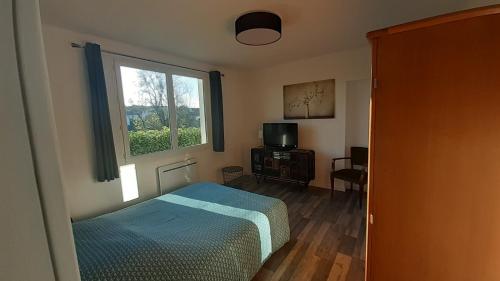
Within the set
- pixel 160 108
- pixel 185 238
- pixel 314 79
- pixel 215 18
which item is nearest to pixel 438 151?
pixel 185 238

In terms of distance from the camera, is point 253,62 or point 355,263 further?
point 253,62

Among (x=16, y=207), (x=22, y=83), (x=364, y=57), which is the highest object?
(x=364, y=57)

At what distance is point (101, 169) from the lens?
7.82 ft

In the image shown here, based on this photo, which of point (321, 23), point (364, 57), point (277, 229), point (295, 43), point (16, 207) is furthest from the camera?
point (364, 57)

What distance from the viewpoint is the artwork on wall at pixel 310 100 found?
3.67 meters

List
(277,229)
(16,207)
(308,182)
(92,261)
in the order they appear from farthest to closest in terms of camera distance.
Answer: (308,182), (277,229), (92,261), (16,207)

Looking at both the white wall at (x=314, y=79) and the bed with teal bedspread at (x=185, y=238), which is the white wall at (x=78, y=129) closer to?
the bed with teal bedspread at (x=185, y=238)

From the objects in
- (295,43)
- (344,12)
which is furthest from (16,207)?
(295,43)

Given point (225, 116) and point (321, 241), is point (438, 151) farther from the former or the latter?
point (225, 116)

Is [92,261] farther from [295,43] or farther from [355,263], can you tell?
[295,43]

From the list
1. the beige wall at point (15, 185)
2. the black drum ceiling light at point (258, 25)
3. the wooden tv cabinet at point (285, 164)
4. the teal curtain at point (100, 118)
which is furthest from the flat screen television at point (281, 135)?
the beige wall at point (15, 185)

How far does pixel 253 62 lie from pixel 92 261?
3.63m

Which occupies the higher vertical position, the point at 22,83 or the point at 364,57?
the point at 364,57

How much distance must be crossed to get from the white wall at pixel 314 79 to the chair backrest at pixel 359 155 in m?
0.18
